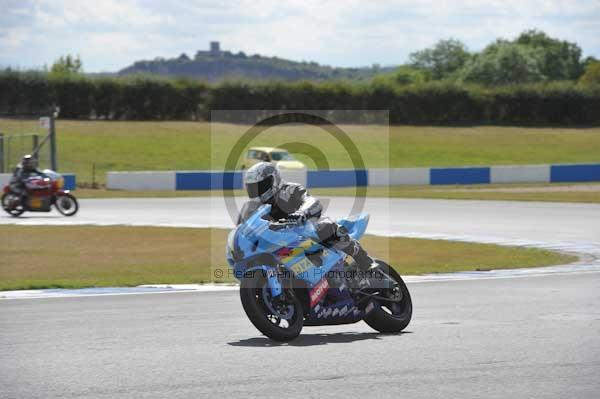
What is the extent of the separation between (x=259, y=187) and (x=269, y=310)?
3.01 ft

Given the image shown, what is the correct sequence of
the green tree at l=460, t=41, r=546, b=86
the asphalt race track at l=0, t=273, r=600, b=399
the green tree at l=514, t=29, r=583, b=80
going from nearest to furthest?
the asphalt race track at l=0, t=273, r=600, b=399
the green tree at l=460, t=41, r=546, b=86
the green tree at l=514, t=29, r=583, b=80

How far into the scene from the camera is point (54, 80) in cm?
5838

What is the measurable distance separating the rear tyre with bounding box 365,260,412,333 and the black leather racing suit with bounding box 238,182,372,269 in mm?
598

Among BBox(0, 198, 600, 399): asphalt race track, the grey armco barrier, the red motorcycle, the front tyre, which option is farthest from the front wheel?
the front tyre

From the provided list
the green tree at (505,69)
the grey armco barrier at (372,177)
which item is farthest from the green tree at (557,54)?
the grey armco barrier at (372,177)

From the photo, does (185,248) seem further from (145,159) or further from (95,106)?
(95,106)

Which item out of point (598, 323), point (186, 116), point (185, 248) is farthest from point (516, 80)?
point (598, 323)

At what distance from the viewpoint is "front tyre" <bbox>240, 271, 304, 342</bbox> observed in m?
7.38

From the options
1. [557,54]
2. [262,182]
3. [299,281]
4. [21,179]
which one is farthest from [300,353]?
[557,54]

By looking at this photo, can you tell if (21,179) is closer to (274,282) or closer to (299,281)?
(299,281)

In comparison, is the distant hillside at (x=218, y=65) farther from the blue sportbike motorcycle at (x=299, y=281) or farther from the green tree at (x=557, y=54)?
the blue sportbike motorcycle at (x=299, y=281)

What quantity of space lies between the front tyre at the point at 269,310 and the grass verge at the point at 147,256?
5171 mm

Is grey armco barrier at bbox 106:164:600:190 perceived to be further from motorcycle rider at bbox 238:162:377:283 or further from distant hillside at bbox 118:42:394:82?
distant hillside at bbox 118:42:394:82

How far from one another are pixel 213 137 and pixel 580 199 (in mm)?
32322
